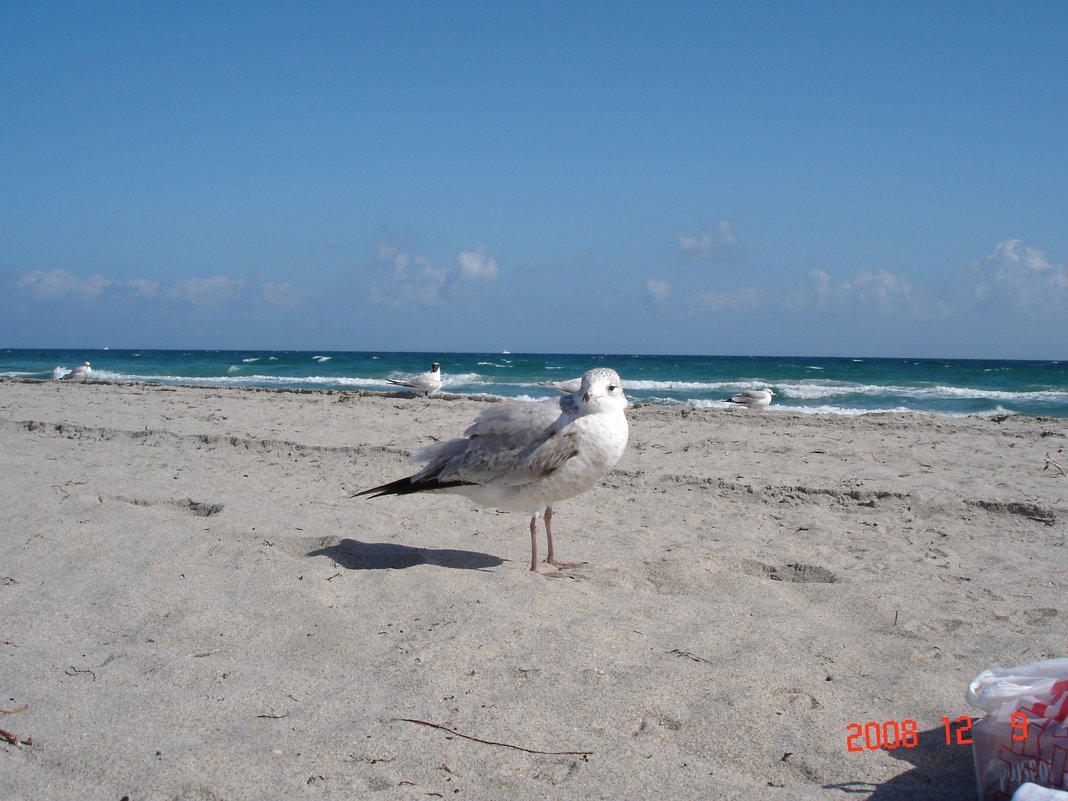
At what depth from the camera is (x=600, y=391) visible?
3963mm

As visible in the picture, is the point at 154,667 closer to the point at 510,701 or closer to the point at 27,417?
the point at 510,701

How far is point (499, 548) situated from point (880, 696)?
2.44 m

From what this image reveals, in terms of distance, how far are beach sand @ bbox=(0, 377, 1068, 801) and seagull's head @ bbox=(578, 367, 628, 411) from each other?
2.78ft

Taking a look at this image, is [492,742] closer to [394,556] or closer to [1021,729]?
[1021,729]

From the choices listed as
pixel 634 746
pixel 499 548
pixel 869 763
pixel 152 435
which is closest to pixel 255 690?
pixel 634 746

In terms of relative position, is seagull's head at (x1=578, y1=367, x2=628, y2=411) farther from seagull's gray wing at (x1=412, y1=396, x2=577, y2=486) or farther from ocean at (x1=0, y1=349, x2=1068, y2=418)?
ocean at (x1=0, y1=349, x2=1068, y2=418)

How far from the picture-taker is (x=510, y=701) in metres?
2.53

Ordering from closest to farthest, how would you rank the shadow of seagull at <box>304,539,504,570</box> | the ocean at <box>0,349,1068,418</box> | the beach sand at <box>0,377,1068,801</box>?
the beach sand at <box>0,377,1068,801</box> < the shadow of seagull at <box>304,539,504,570</box> < the ocean at <box>0,349,1068,418</box>

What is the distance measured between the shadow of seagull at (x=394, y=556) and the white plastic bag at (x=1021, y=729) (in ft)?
8.22

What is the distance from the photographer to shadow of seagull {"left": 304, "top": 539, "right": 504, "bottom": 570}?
410 centimetres
